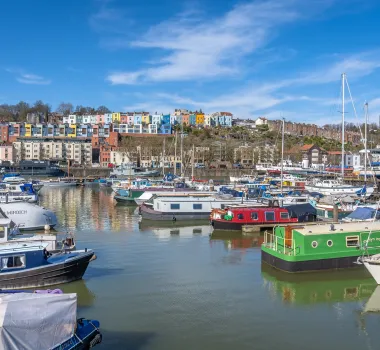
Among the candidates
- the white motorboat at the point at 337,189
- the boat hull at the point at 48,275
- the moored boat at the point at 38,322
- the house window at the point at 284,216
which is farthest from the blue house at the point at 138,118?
the moored boat at the point at 38,322

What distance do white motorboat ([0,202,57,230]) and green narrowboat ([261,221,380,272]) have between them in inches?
597

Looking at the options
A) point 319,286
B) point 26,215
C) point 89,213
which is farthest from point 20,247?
point 89,213

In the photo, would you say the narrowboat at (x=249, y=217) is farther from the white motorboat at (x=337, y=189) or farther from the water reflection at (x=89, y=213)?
the white motorboat at (x=337, y=189)

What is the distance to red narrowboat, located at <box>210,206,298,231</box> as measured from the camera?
97.1ft

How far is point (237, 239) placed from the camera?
1091 inches

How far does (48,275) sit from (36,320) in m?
7.25

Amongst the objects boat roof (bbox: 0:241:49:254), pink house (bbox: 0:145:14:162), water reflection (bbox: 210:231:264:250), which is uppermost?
pink house (bbox: 0:145:14:162)

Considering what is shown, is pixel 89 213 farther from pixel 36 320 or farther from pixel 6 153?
pixel 6 153

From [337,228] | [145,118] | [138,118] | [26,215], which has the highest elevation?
[138,118]

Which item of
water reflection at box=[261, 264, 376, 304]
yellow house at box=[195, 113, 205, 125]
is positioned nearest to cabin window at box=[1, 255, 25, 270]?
water reflection at box=[261, 264, 376, 304]

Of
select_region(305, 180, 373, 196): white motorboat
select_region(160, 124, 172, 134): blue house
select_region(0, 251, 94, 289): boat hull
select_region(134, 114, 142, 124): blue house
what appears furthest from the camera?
select_region(134, 114, 142, 124): blue house

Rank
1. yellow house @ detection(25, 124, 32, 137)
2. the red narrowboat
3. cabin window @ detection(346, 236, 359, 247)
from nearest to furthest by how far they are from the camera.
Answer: cabin window @ detection(346, 236, 359, 247)
the red narrowboat
yellow house @ detection(25, 124, 32, 137)

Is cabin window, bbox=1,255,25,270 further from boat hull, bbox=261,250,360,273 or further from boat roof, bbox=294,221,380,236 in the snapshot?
boat roof, bbox=294,221,380,236

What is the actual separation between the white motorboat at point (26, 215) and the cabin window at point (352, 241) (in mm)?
17701
